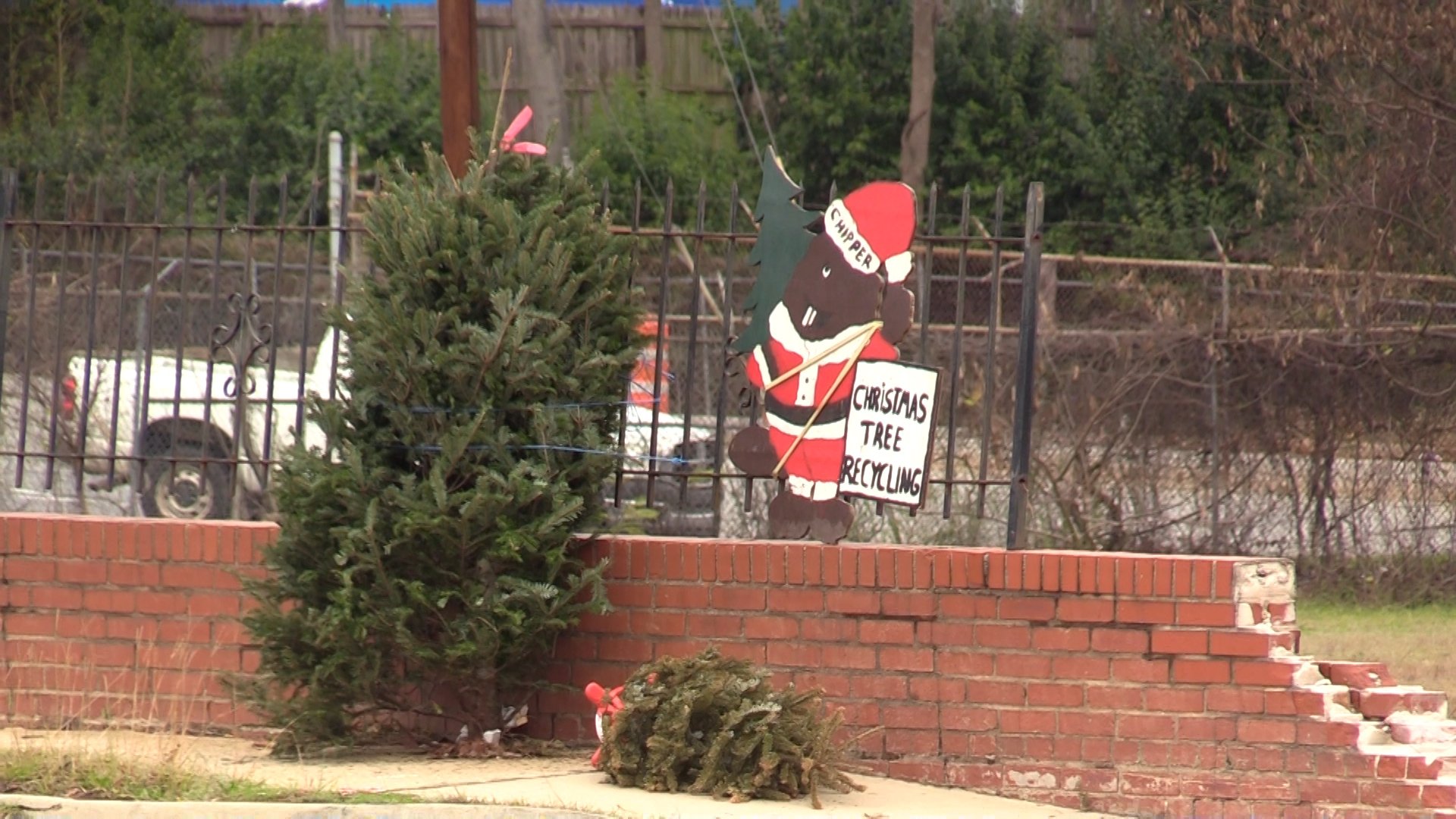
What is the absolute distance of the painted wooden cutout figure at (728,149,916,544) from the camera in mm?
6238

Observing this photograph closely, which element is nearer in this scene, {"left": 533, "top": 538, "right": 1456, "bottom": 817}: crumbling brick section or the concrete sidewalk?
the concrete sidewalk

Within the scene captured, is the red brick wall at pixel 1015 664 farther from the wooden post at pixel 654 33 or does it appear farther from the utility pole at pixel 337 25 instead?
the utility pole at pixel 337 25

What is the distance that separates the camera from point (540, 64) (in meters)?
19.2

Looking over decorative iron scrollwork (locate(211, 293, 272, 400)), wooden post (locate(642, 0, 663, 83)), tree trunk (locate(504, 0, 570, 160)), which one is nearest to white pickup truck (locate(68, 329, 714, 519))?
decorative iron scrollwork (locate(211, 293, 272, 400))

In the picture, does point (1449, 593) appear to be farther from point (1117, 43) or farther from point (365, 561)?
point (1117, 43)

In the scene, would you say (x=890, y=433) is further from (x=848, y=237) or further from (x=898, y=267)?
(x=848, y=237)

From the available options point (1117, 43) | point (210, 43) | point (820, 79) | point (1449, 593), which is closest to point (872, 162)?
point (820, 79)

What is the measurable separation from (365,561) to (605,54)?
21365mm

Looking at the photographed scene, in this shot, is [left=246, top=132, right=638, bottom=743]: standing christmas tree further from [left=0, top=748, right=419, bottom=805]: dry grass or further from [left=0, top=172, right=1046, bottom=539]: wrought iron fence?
[left=0, top=748, right=419, bottom=805]: dry grass

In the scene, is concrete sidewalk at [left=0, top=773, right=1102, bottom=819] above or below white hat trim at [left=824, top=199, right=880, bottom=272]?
below

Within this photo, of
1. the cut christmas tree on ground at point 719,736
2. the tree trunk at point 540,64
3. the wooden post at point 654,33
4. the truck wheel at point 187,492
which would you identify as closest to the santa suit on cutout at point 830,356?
the cut christmas tree on ground at point 719,736

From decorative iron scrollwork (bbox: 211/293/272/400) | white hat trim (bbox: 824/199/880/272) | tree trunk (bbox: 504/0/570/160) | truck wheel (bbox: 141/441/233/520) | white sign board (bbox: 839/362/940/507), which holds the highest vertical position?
tree trunk (bbox: 504/0/570/160)

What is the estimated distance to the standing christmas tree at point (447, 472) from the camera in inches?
232

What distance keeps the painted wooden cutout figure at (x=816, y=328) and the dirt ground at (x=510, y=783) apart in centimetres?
113
